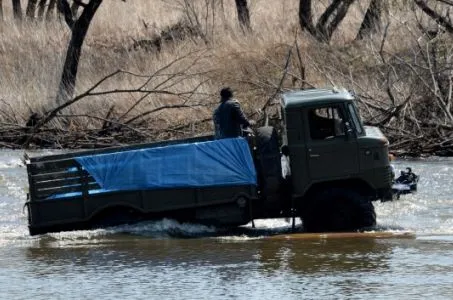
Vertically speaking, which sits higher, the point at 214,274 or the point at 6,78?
the point at 6,78

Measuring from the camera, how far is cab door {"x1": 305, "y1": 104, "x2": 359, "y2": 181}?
614 inches

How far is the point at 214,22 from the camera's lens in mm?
35812

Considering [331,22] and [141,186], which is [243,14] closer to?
[331,22]

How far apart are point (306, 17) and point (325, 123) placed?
17642 mm

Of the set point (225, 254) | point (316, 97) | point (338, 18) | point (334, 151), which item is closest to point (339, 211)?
point (334, 151)

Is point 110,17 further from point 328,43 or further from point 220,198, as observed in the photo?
point 220,198

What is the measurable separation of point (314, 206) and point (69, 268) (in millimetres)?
3496

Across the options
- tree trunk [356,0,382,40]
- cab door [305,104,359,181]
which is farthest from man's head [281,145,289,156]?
tree trunk [356,0,382,40]

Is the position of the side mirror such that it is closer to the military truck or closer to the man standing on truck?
the military truck

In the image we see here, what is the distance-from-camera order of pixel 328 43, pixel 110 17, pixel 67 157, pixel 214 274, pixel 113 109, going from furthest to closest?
1. pixel 110 17
2. pixel 328 43
3. pixel 113 109
4. pixel 67 157
5. pixel 214 274

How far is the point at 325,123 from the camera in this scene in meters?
15.8

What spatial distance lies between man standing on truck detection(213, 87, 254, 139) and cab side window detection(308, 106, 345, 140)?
2.99ft

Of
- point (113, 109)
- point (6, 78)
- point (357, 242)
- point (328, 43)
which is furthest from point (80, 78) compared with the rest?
point (357, 242)

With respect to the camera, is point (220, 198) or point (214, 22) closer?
point (220, 198)
